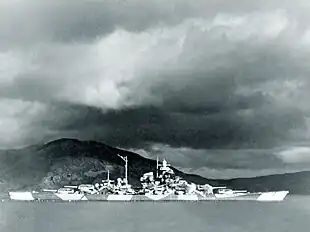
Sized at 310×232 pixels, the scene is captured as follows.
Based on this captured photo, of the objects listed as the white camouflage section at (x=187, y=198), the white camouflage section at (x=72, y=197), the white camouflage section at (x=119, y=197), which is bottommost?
the white camouflage section at (x=187, y=198)

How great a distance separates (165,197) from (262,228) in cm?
9524

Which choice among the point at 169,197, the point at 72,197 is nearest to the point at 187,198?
the point at 169,197

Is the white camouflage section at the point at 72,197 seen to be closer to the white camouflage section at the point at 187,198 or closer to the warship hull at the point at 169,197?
the warship hull at the point at 169,197

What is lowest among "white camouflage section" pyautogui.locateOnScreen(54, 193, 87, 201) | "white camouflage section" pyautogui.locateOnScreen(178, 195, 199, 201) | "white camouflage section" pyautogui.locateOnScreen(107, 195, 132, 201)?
"white camouflage section" pyautogui.locateOnScreen(178, 195, 199, 201)

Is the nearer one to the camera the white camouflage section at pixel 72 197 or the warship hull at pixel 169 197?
the warship hull at pixel 169 197

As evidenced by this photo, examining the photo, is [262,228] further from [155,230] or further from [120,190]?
[120,190]

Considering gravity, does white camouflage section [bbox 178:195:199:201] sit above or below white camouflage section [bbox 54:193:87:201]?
below

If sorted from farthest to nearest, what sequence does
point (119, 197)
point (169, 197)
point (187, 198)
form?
point (119, 197) < point (187, 198) < point (169, 197)

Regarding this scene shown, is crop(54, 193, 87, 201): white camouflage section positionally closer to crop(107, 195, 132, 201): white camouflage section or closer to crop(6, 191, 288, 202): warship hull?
crop(6, 191, 288, 202): warship hull

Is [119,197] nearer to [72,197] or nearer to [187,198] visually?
[72,197]

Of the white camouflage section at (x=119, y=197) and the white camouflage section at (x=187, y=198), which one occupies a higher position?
the white camouflage section at (x=119, y=197)

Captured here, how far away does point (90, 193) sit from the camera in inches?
7372

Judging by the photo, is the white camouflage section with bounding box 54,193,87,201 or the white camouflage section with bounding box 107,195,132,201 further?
the white camouflage section with bounding box 54,193,87,201

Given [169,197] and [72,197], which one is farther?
[72,197]
